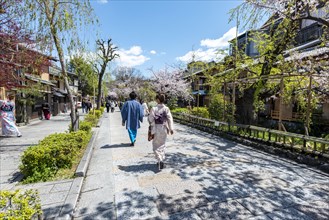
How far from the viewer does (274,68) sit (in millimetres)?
7559

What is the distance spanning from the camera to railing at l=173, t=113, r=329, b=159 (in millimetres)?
5076

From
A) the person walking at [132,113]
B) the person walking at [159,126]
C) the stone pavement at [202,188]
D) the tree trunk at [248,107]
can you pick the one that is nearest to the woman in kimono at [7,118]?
the stone pavement at [202,188]

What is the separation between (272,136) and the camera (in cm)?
700

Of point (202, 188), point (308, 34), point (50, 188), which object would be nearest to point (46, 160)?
point (50, 188)

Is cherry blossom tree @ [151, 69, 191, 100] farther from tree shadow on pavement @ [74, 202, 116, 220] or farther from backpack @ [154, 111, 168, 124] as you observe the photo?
tree shadow on pavement @ [74, 202, 116, 220]

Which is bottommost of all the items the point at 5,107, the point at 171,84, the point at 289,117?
the point at 289,117

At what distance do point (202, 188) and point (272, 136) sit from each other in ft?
15.3

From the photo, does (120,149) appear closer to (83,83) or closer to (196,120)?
(196,120)

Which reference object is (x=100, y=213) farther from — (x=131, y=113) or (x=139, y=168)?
(x=131, y=113)

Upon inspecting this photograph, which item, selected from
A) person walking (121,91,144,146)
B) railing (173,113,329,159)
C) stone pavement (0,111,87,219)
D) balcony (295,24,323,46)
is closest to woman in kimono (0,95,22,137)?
stone pavement (0,111,87,219)

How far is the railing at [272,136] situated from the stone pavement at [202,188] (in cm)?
63

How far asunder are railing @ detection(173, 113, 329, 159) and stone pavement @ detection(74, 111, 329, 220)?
63 centimetres

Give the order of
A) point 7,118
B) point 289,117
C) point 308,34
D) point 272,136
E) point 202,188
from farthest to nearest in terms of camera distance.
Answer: point 308,34
point 289,117
point 7,118
point 272,136
point 202,188

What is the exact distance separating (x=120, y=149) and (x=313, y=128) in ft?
36.5
